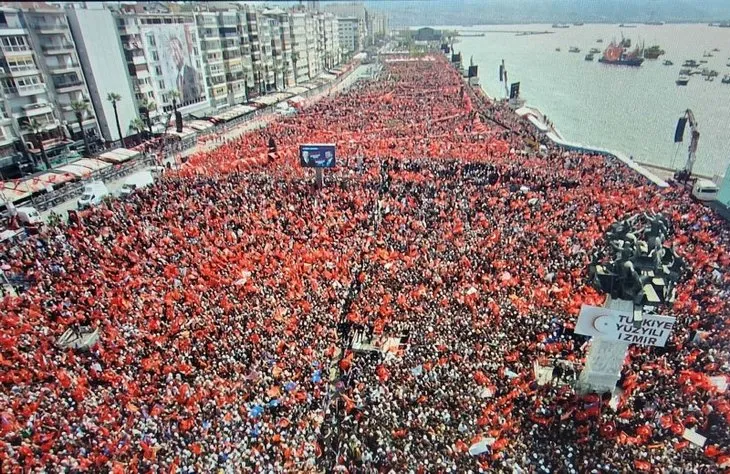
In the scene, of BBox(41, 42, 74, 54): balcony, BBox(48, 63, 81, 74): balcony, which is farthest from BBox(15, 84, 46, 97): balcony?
BBox(41, 42, 74, 54): balcony

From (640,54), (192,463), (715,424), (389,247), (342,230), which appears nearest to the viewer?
(192,463)

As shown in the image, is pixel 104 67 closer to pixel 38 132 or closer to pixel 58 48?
pixel 58 48

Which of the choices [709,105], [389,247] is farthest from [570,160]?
[709,105]

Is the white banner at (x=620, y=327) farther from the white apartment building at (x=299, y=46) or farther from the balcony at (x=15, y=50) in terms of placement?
the white apartment building at (x=299, y=46)

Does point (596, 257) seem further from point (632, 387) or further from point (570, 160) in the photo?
point (570, 160)

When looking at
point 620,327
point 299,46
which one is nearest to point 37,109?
point 620,327

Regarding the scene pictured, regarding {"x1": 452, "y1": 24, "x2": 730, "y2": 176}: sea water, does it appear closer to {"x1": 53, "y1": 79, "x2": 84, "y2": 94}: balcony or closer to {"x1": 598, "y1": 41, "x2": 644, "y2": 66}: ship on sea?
{"x1": 598, "y1": 41, "x2": 644, "y2": 66}: ship on sea
